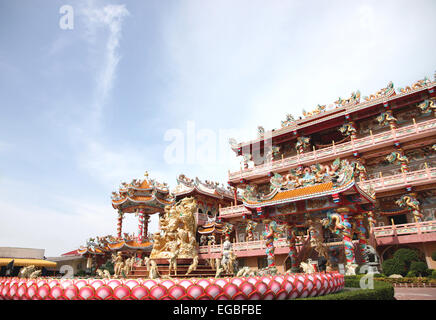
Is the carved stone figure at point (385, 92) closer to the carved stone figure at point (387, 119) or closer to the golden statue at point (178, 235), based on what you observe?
the carved stone figure at point (387, 119)

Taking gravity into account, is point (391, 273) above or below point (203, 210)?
below

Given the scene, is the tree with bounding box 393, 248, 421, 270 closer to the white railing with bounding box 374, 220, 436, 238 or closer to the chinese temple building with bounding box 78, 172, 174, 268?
the white railing with bounding box 374, 220, 436, 238

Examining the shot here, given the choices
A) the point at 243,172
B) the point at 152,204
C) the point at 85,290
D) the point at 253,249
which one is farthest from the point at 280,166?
the point at 85,290

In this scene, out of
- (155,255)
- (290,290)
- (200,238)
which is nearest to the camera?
(290,290)

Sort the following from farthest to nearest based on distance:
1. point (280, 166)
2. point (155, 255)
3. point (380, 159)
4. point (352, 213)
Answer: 1. point (280, 166)
2. point (380, 159)
3. point (352, 213)
4. point (155, 255)

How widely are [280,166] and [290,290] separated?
18.6 meters

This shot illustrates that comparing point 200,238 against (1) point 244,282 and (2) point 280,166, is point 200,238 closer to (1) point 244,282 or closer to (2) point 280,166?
(2) point 280,166

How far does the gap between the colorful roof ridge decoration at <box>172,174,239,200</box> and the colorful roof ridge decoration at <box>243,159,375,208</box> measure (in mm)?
18607

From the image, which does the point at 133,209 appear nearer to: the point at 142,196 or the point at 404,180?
the point at 142,196

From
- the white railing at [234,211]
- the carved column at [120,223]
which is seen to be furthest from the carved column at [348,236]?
the carved column at [120,223]

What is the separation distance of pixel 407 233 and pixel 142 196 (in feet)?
83.0

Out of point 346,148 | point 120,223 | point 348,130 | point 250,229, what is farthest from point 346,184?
point 120,223

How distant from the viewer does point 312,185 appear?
1275 centimetres
